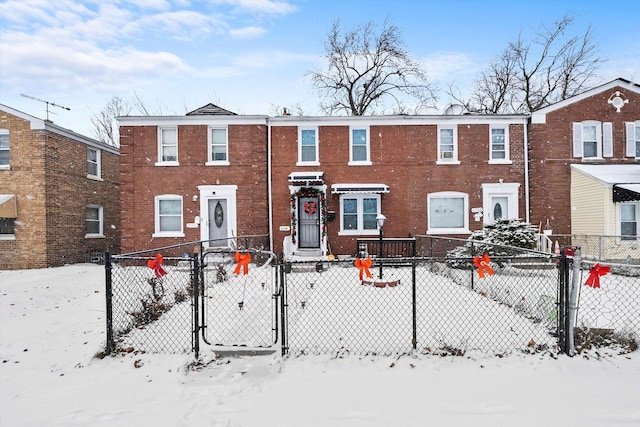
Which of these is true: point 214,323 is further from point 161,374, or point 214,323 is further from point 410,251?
point 410,251

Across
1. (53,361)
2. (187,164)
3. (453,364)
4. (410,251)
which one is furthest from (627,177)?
(53,361)

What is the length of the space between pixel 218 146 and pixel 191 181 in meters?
1.77

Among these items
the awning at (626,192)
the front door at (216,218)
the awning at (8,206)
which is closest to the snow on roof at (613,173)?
the awning at (626,192)

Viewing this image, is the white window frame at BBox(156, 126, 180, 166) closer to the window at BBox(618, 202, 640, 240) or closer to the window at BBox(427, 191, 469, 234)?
the window at BBox(427, 191, 469, 234)

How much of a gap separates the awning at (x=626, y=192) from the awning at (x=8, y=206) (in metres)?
22.3

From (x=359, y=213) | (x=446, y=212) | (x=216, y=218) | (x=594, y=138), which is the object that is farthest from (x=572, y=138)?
(x=216, y=218)

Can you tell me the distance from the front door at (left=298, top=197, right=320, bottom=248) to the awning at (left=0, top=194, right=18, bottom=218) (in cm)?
1087

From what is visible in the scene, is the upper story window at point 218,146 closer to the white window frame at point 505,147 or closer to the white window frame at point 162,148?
the white window frame at point 162,148

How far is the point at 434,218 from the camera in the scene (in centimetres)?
1581

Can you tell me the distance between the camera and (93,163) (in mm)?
18047

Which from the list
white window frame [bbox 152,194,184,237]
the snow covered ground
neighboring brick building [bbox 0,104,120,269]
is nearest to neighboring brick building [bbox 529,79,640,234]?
the snow covered ground

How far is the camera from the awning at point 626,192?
13609mm

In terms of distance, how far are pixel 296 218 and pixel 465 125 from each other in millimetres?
7817

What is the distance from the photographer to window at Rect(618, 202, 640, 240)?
14.6 m
